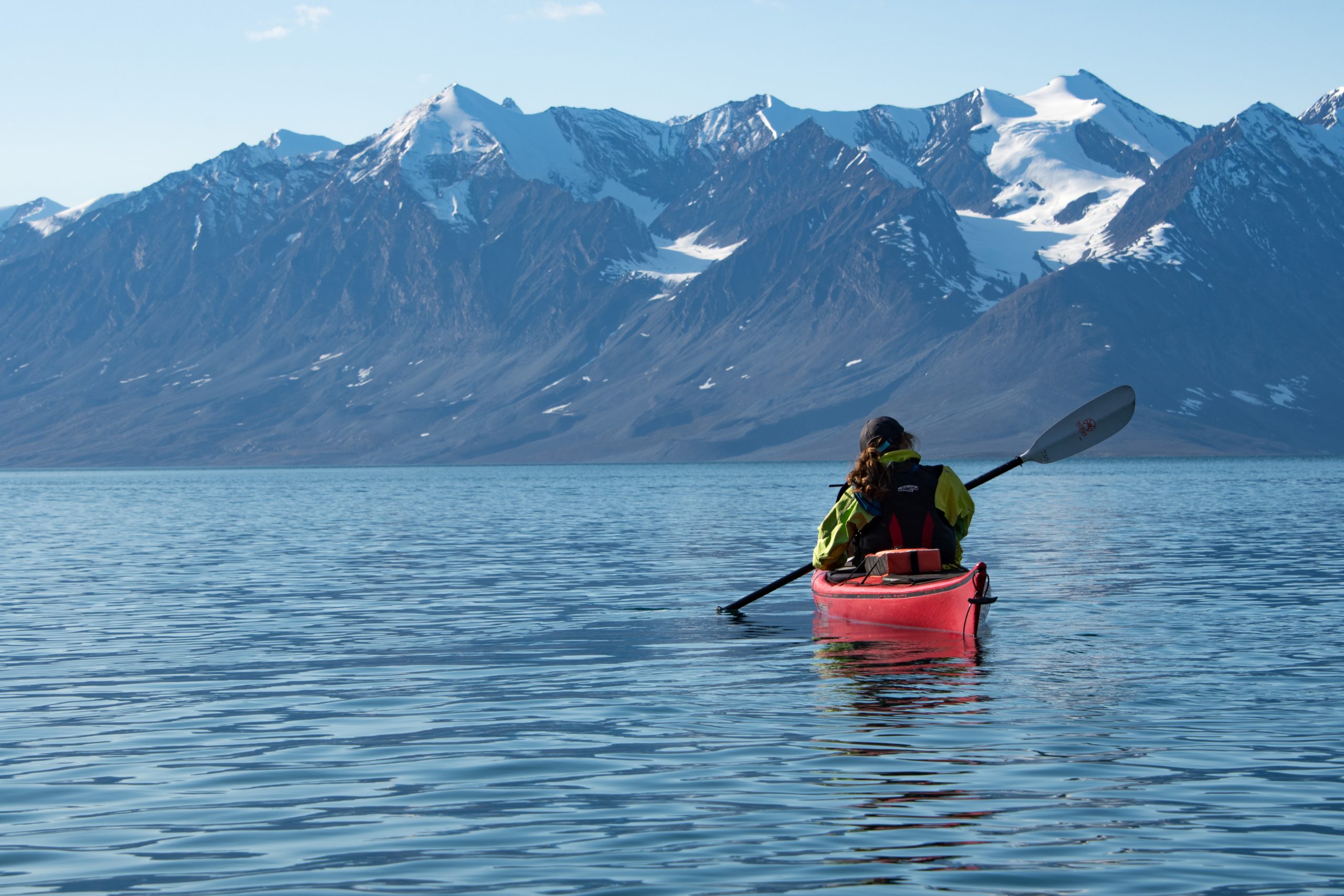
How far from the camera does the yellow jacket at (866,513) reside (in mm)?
22188

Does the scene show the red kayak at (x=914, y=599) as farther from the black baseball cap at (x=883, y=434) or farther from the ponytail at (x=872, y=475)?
the black baseball cap at (x=883, y=434)

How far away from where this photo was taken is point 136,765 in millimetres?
14656

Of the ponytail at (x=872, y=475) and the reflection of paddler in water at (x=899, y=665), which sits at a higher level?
the ponytail at (x=872, y=475)

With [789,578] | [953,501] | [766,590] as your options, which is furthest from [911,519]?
[766,590]

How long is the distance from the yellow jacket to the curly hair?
0.35ft

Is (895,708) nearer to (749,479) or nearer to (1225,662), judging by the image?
(1225,662)

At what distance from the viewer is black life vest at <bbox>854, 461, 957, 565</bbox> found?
22.1 meters

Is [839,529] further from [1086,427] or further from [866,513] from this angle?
[1086,427]

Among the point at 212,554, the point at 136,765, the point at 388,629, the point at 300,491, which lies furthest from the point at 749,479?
the point at 136,765

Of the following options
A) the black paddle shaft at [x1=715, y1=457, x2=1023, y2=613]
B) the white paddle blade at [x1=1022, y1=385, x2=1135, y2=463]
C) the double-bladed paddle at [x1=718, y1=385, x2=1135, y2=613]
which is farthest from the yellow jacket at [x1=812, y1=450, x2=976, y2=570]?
the white paddle blade at [x1=1022, y1=385, x2=1135, y2=463]

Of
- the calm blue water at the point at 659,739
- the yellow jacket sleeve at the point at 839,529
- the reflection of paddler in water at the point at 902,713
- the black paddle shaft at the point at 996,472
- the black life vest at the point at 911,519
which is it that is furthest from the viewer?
the black paddle shaft at the point at 996,472

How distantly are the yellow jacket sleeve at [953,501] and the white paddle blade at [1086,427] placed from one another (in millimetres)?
5785

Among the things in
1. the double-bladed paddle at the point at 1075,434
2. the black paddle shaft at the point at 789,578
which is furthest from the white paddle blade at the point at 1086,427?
the black paddle shaft at the point at 789,578

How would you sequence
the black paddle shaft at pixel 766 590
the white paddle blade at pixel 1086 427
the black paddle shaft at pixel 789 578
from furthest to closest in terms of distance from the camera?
the white paddle blade at pixel 1086 427, the black paddle shaft at pixel 766 590, the black paddle shaft at pixel 789 578
